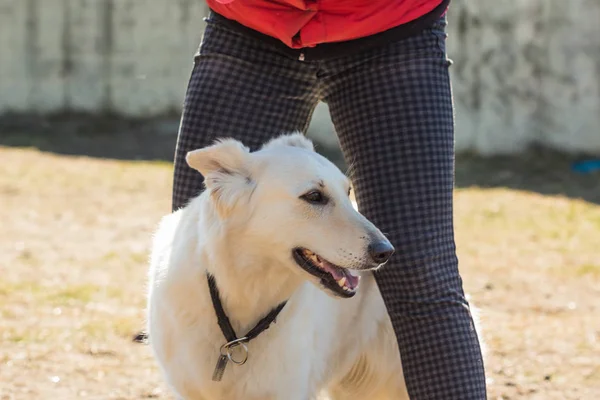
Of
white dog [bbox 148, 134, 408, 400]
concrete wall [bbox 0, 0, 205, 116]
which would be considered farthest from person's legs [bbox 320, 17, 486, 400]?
concrete wall [bbox 0, 0, 205, 116]

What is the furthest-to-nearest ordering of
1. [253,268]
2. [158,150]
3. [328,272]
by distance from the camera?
[158,150] < [253,268] < [328,272]

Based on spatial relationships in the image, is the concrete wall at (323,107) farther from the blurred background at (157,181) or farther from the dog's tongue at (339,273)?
the dog's tongue at (339,273)

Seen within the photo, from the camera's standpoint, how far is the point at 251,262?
2.99 metres

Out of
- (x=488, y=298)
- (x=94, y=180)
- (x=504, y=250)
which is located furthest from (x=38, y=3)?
(x=488, y=298)

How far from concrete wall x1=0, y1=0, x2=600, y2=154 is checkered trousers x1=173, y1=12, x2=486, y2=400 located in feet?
27.3

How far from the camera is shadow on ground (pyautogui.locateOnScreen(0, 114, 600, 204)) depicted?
10.0 m

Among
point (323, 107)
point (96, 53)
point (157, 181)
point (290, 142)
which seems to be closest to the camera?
point (290, 142)

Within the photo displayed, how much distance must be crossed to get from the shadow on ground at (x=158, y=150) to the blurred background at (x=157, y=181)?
32 millimetres

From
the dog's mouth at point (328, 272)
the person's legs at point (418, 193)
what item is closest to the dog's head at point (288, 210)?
the dog's mouth at point (328, 272)

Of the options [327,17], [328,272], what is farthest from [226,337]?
[327,17]

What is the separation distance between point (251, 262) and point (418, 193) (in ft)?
1.78

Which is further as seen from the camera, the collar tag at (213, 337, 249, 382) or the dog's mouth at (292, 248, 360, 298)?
the collar tag at (213, 337, 249, 382)

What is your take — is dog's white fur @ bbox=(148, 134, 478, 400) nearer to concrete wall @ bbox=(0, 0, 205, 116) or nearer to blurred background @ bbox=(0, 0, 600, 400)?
blurred background @ bbox=(0, 0, 600, 400)

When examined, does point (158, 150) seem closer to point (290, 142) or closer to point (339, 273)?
point (290, 142)
